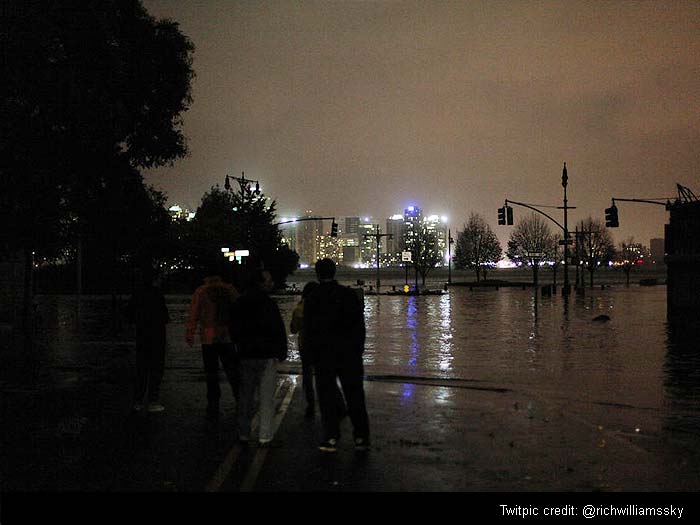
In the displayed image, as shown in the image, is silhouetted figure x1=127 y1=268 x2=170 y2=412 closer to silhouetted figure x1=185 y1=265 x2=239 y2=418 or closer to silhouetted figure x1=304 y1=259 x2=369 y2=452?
silhouetted figure x1=185 y1=265 x2=239 y2=418

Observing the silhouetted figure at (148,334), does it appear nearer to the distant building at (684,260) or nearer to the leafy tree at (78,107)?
the leafy tree at (78,107)

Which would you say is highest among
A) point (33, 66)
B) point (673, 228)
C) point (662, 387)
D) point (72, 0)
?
point (72, 0)

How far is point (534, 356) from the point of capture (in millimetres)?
20234

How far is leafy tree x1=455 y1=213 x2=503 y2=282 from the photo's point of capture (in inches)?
5212

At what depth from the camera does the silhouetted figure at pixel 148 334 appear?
38.3ft

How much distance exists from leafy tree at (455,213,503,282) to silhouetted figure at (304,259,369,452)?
388 ft

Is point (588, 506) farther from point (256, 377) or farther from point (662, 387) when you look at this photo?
point (662, 387)

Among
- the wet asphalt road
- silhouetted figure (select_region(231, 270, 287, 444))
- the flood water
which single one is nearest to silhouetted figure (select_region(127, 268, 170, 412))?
the wet asphalt road

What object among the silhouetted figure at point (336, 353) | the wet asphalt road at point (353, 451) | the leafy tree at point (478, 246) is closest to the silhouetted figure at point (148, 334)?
the wet asphalt road at point (353, 451)

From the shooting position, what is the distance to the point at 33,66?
23.0 m

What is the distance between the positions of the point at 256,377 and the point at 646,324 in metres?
25.5

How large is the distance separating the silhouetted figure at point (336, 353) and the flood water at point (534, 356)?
384 cm

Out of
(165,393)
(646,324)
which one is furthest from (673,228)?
(165,393)

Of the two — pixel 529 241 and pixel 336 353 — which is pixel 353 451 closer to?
pixel 336 353
